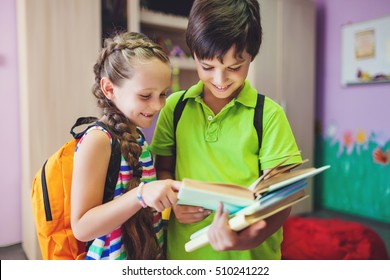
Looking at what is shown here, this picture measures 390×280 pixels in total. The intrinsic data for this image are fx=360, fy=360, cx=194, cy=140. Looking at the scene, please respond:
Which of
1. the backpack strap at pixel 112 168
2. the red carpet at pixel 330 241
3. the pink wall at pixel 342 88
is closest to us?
the backpack strap at pixel 112 168

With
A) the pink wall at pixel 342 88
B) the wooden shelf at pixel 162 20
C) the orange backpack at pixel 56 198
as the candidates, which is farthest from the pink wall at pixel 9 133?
the pink wall at pixel 342 88

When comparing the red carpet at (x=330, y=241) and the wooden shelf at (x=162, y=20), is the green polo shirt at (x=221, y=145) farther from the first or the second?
the red carpet at (x=330, y=241)

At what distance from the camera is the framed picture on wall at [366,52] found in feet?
3.89

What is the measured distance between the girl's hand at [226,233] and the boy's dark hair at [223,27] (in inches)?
9.2

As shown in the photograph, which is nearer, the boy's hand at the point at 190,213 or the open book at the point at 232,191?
the open book at the point at 232,191

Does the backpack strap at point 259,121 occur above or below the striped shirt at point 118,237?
above

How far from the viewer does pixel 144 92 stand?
21.5 inches

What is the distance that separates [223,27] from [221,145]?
180 millimetres

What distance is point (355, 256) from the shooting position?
4.30 ft

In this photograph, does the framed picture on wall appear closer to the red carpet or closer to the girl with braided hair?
the red carpet

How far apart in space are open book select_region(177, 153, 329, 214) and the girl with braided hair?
0.18ft

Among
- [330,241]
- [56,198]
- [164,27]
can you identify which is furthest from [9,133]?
[330,241]

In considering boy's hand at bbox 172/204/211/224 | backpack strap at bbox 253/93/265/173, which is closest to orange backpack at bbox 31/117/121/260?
boy's hand at bbox 172/204/211/224
